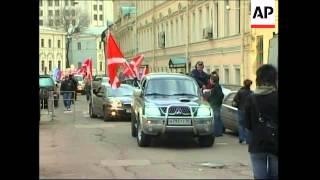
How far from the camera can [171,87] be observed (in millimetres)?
15508

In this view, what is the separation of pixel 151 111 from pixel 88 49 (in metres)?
114

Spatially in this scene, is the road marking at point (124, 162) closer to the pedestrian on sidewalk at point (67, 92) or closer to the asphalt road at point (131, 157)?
the asphalt road at point (131, 157)

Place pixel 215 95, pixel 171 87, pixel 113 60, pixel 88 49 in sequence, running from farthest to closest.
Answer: pixel 88 49, pixel 113 60, pixel 215 95, pixel 171 87

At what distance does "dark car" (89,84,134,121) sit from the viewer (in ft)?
74.8

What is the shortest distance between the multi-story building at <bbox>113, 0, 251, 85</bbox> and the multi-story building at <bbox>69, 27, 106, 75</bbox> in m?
52.5

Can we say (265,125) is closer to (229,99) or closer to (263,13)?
(263,13)

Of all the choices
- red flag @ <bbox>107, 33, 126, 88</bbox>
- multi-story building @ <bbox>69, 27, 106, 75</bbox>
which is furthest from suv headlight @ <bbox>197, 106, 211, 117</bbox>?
multi-story building @ <bbox>69, 27, 106, 75</bbox>

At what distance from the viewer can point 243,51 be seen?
103ft

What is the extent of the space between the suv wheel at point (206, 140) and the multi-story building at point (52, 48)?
101 meters

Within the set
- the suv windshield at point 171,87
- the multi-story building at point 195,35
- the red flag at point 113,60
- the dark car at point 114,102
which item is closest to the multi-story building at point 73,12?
the multi-story building at point 195,35

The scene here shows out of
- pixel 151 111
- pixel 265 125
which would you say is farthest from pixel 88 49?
pixel 265 125

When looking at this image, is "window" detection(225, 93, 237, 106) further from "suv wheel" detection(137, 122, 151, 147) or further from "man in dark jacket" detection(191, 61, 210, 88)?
"suv wheel" detection(137, 122, 151, 147)
